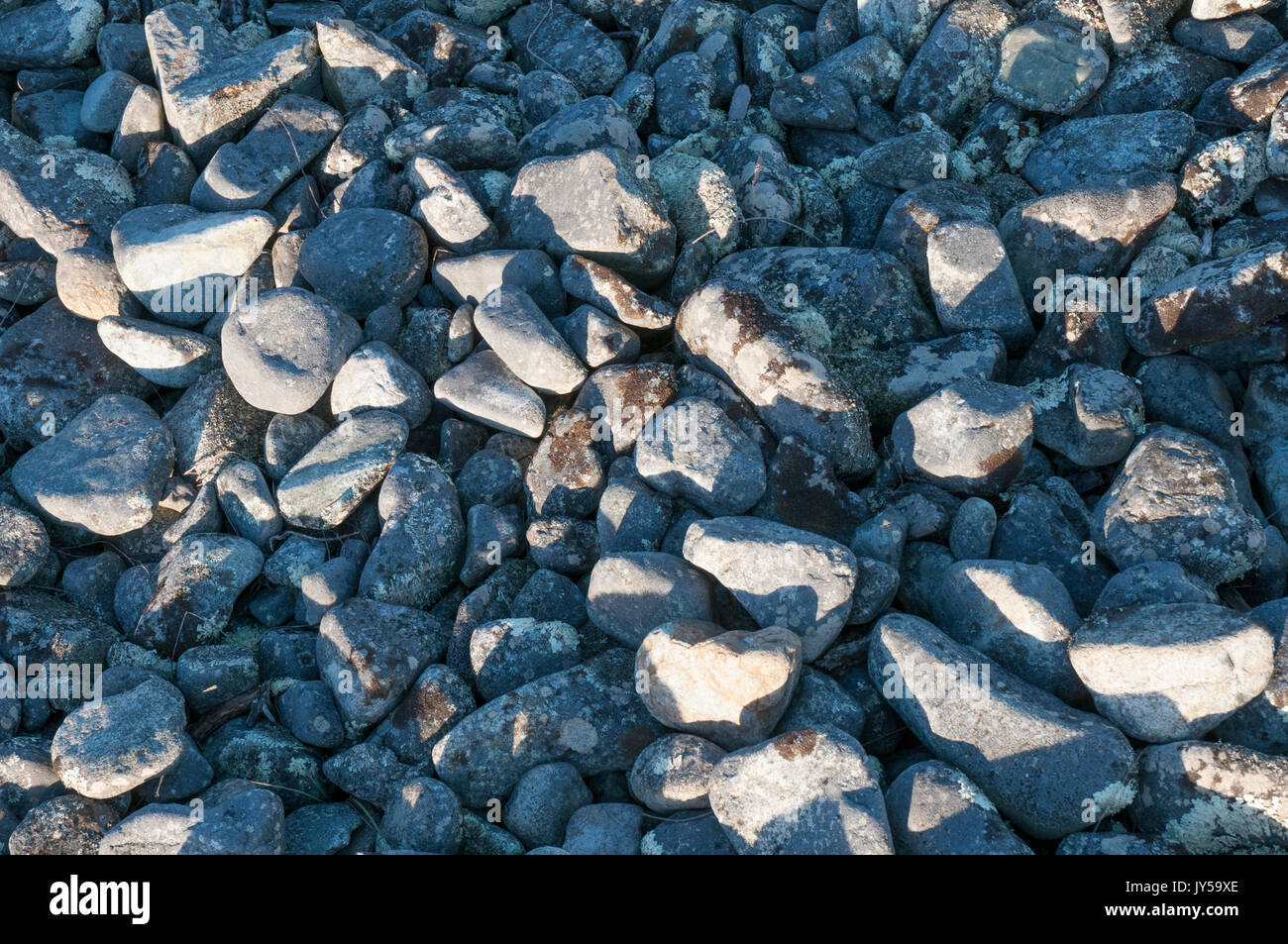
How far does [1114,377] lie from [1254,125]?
6.23ft

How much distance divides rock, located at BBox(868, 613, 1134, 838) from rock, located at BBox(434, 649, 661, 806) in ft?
3.07

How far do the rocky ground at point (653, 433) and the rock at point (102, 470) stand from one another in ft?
0.07

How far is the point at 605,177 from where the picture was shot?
524 centimetres

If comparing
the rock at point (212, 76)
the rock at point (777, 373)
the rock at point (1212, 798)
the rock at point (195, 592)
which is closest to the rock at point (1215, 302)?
the rock at point (777, 373)

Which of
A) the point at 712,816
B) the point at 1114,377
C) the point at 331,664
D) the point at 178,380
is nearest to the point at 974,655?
the point at 712,816

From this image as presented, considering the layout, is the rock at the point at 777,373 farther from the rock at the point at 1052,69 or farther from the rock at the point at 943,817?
the rock at the point at 1052,69

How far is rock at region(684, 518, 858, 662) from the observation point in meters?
3.95

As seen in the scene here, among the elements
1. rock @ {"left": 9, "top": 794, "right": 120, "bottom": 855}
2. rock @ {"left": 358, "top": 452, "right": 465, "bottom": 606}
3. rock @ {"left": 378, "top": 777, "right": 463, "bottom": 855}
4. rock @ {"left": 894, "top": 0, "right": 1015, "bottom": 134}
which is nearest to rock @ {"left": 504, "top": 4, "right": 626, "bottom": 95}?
rock @ {"left": 894, "top": 0, "right": 1015, "bottom": 134}

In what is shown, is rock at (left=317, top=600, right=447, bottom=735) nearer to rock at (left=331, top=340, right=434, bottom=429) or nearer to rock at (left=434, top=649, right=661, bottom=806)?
rock at (left=434, top=649, right=661, bottom=806)

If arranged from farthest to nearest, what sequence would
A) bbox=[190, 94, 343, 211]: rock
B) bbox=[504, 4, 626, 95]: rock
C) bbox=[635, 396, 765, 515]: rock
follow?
bbox=[504, 4, 626, 95]: rock < bbox=[190, 94, 343, 211]: rock < bbox=[635, 396, 765, 515]: rock

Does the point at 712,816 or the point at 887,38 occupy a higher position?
the point at 887,38

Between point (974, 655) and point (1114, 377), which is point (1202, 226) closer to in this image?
point (1114, 377)

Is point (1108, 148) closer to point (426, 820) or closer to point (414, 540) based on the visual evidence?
point (414, 540)

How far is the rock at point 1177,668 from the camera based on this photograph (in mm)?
3520
